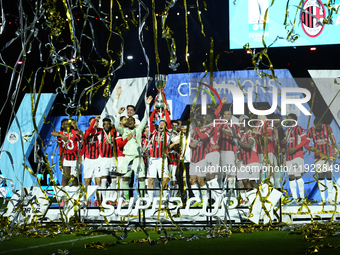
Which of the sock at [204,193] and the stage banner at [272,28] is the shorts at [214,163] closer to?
the sock at [204,193]

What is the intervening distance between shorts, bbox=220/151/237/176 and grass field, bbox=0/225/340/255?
243 cm

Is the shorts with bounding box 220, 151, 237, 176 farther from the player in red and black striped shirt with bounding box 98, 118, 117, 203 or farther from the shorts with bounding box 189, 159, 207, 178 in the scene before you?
the player in red and black striped shirt with bounding box 98, 118, 117, 203

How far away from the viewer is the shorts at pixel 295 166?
6.00 metres

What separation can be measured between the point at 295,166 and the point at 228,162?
113cm

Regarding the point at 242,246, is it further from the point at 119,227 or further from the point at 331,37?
the point at 331,37

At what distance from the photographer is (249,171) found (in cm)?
588

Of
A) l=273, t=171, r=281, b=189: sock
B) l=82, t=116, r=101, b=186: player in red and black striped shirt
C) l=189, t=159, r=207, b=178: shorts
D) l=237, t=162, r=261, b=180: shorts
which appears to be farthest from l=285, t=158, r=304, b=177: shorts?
l=82, t=116, r=101, b=186: player in red and black striped shirt

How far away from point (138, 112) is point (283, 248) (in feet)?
16.0

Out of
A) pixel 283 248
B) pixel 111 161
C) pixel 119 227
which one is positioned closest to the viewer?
pixel 283 248

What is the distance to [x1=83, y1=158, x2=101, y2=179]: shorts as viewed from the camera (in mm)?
5824

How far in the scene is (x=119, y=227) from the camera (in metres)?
3.98

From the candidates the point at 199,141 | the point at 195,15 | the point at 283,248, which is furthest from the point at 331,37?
the point at 283,248

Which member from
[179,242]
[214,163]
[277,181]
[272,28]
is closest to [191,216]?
[179,242]

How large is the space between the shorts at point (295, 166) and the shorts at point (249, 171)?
0.55 m
